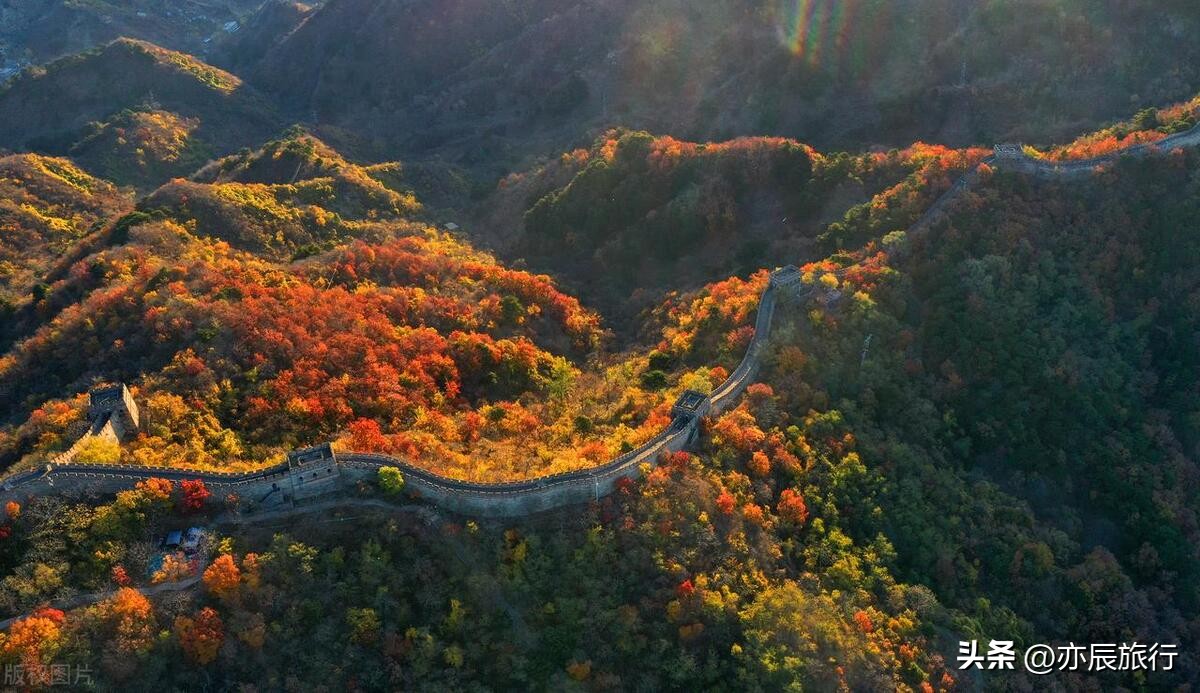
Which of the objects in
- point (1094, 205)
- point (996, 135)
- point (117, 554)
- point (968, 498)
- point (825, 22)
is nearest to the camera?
point (117, 554)

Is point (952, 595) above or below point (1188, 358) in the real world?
below

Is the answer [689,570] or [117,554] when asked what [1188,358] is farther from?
[117,554]

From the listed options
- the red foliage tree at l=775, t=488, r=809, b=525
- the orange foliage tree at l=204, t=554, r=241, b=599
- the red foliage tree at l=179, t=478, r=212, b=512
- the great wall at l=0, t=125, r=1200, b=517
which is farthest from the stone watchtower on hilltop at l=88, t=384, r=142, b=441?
the red foliage tree at l=775, t=488, r=809, b=525

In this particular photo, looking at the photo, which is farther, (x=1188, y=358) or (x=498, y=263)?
(x=498, y=263)

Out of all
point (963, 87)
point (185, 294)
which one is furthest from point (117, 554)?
point (963, 87)

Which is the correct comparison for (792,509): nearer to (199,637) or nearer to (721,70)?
(199,637)

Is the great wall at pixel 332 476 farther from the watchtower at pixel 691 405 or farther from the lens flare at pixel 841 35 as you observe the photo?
the lens flare at pixel 841 35
